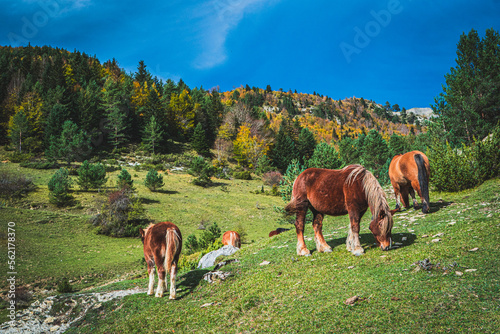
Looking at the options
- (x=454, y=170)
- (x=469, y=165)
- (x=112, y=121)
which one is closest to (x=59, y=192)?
(x=454, y=170)

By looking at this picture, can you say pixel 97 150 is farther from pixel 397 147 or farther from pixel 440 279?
pixel 397 147

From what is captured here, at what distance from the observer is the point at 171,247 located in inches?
312

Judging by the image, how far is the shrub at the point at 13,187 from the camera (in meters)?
32.7

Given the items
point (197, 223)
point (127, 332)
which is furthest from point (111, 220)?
point (127, 332)

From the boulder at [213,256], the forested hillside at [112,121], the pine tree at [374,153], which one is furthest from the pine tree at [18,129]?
the pine tree at [374,153]

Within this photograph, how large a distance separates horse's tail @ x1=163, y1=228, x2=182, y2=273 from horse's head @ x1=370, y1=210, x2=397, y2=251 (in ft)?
19.2

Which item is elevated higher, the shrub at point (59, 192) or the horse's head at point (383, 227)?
the shrub at point (59, 192)

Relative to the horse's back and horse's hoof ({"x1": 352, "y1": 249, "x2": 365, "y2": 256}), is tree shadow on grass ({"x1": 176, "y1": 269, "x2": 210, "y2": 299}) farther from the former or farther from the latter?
horse's hoof ({"x1": 352, "y1": 249, "x2": 365, "y2": 256})

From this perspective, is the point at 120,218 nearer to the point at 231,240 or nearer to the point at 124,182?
the point at 124,182

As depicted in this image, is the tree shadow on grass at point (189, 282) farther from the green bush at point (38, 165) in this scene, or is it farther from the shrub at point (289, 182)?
the green bush at point (38, 165)

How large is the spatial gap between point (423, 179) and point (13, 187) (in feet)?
143

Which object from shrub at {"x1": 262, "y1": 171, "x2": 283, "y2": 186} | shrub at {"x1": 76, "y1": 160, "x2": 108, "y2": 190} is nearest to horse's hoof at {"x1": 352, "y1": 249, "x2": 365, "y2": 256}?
shrub at {"x1": 76, "y1": 160, "x2": 108, "y2": 190}

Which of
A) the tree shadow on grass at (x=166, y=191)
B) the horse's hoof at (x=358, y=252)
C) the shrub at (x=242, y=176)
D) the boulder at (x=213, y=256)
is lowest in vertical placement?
the boulder at (x=213, y=256)

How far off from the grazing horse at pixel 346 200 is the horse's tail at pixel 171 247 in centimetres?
378
